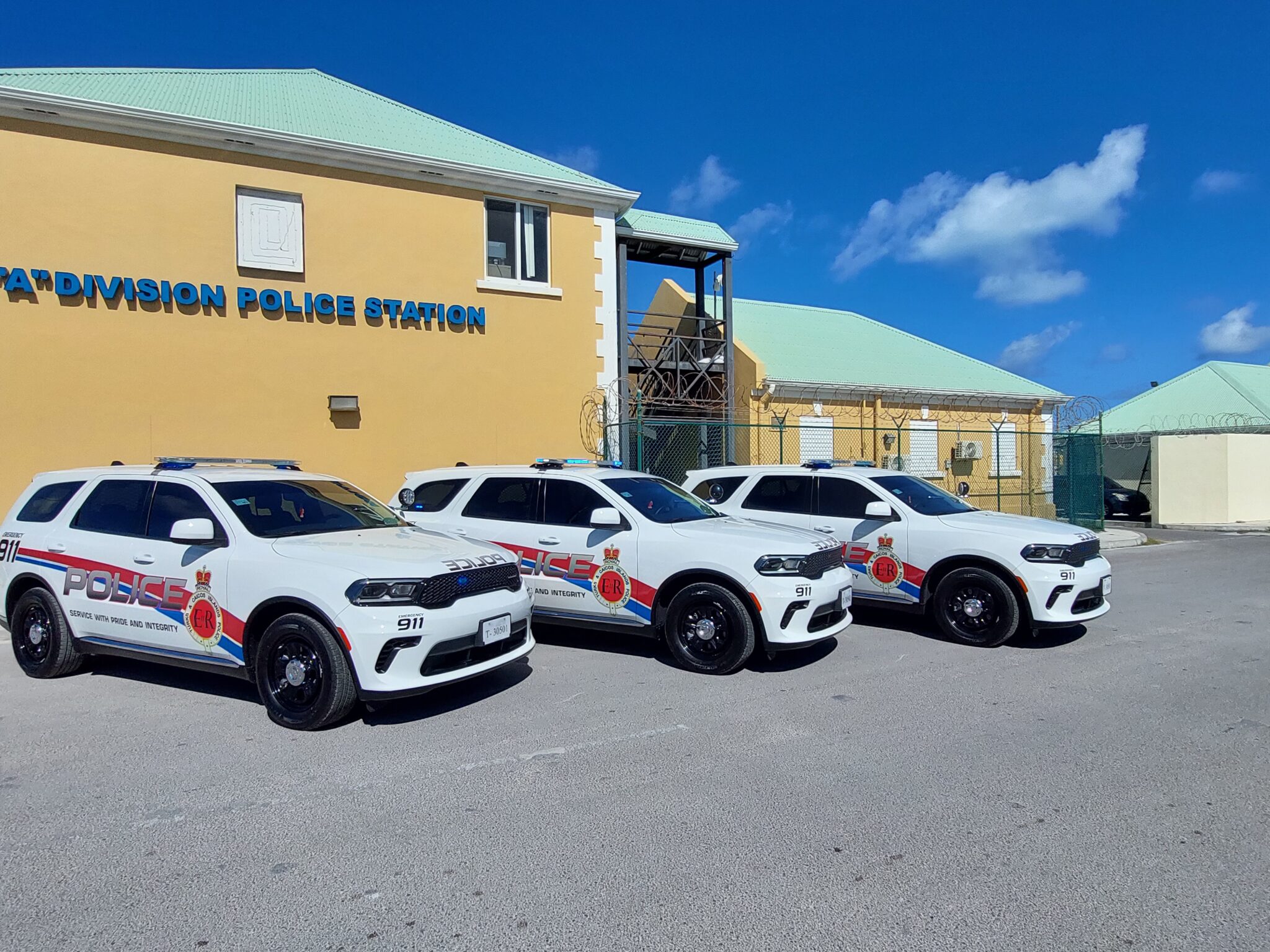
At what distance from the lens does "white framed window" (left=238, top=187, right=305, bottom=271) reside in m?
11.5

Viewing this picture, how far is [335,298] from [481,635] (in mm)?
8123

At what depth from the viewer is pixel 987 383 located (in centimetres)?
2181

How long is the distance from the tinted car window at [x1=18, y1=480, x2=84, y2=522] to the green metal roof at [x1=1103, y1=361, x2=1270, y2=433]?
109 feet

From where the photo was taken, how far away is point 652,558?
6949 mm

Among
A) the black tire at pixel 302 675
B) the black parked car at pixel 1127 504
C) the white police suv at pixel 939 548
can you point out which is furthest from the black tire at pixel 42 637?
the black parked car at pixel 1127 504

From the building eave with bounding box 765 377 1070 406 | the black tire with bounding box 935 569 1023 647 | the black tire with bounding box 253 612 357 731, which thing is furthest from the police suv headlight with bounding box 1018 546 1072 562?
the building eave with bounding box 765 377 1070 406

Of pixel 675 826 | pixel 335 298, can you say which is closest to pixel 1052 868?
pixel 675 826

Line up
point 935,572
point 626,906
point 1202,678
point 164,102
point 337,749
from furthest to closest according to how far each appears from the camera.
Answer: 1. point 164,102
2. point 935,572
3. point 1202,678
4. point 337,749
5. point 626,906

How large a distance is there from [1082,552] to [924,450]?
514 inches

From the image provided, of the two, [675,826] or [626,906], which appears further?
[675,826]

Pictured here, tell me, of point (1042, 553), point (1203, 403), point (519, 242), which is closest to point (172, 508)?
point (1042, 553)

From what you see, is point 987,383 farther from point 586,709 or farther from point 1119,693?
point 586,709

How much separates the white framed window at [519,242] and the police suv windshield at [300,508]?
24.0 feet

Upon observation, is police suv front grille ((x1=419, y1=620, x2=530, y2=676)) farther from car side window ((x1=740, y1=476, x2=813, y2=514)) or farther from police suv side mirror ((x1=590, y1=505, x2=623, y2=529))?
car side window ((x1=740, y1=476, x2=813, y2=514))
